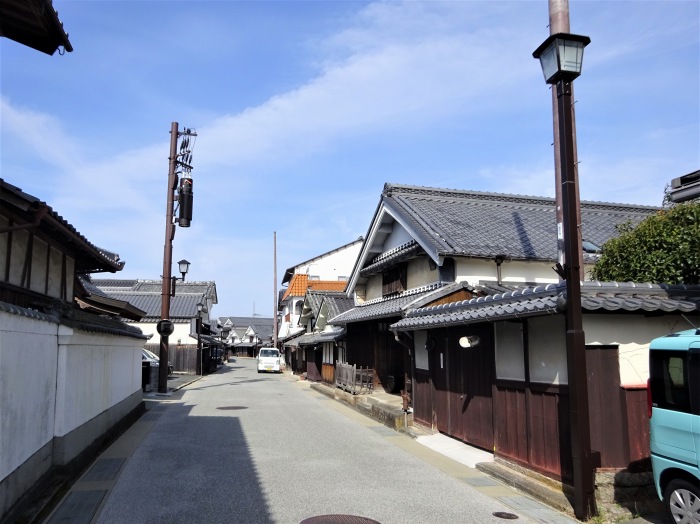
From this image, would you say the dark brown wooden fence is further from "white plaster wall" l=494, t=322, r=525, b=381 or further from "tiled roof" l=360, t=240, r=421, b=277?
"white plaster wall" l=494, t=322, r=525, b=381

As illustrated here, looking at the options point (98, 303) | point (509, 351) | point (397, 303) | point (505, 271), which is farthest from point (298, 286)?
point (509, 351)

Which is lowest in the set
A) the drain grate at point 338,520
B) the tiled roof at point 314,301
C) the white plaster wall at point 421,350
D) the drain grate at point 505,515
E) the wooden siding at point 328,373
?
the drain grate at point 505,515

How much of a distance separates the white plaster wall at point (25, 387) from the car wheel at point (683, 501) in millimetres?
7592

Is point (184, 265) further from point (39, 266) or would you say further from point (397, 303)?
point (39, 266)

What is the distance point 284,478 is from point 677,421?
19.9ft

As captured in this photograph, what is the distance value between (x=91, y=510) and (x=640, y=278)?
9.91 meters

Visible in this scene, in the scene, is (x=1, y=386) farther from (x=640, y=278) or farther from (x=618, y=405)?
(x=640, y=278)

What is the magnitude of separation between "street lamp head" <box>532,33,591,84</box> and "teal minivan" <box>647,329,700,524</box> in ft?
12.7

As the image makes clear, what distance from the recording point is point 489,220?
19.8m

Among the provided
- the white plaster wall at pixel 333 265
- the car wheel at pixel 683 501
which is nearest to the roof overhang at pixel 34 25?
the car wheel at pixel 683 501

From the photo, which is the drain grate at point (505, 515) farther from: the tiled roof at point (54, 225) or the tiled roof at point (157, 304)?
the tiled roof at point (157, 304)

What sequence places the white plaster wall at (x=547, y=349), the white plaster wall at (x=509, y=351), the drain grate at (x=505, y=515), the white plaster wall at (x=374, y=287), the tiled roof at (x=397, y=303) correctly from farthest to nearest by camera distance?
the white plaster wall at (x=374, y=287) < the tiled roof at (x=397, y=303) < the white plaster wall at (x=509, y=351) < the white plaster wall at (x=547, y=349) < the drain grate at (x=505, y=515)

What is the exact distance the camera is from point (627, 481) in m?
7.63

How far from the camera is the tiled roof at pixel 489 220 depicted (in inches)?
661
